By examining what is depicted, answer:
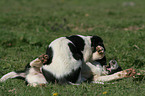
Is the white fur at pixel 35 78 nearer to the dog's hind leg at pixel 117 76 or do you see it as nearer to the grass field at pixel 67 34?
the grass field at pixel 67 34

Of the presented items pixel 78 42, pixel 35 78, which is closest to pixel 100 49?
pixel 78 42

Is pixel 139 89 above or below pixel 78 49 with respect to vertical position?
below

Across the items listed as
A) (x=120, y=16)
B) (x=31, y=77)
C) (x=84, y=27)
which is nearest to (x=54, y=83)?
(x=31, y=77)

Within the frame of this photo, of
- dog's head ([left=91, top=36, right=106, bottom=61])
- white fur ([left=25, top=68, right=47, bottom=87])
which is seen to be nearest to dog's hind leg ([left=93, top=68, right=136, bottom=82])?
dog's head ([left=91, top=36, right=106, bottom=61])

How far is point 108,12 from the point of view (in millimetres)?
10555

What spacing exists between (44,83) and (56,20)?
5.66 metres

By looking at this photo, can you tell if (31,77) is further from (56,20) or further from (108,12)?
(108,12)

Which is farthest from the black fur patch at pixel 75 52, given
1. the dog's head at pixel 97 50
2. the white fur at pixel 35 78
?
the white fur at pixel 35 78

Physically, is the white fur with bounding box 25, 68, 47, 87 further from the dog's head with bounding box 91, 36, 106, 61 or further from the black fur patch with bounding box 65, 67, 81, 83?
the dog's head with bounding box 91, 36, 106, 61

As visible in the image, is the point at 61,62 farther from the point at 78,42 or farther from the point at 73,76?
the point at 78,42

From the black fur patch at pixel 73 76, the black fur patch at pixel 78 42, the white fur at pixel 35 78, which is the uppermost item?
the black fur patch at pixel 78 42

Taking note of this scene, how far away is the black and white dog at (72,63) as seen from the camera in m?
3.40

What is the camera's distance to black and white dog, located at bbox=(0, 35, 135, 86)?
340cm

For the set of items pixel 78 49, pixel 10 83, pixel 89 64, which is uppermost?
pixel 78 49
